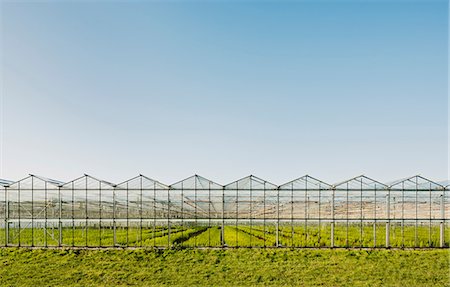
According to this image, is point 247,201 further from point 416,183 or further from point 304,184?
point 416,183

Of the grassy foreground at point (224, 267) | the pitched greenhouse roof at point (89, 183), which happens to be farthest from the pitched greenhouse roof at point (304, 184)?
the pitched greenhouse roof at point (89, 183)

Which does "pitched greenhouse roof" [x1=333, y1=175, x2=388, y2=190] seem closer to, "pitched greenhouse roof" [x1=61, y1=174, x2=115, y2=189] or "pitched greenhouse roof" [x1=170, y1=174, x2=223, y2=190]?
"pitched greenhouse roof" [x1=170, y1=174, x2=223, y2=190]

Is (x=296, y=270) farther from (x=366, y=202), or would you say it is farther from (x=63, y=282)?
(x=63, y=282)

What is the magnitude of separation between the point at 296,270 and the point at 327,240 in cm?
633

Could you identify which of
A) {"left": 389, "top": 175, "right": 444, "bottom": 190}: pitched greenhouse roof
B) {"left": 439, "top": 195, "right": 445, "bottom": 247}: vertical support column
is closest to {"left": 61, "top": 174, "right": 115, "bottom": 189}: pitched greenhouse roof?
{"left": 389, "top": 175, "right": 444, "bottom": 190}: pitched greenhouse roof

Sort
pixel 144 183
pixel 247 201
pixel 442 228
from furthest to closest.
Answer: pixel 247 201 → pixel 144 183 → pixel 442 228

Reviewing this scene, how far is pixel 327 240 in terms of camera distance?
89.1 feet

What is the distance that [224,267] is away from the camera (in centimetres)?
2203

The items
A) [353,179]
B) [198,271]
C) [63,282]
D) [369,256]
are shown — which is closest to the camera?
[63,282]

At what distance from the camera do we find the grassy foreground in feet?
66.3

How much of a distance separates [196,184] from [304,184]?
6719 mm

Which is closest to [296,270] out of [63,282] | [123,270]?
[123,270]

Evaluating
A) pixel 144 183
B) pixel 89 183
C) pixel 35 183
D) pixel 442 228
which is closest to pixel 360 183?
pixel 442 228

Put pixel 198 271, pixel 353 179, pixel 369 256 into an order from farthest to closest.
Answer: pixel 353 179
pixel 369 256
pixel 198 271
